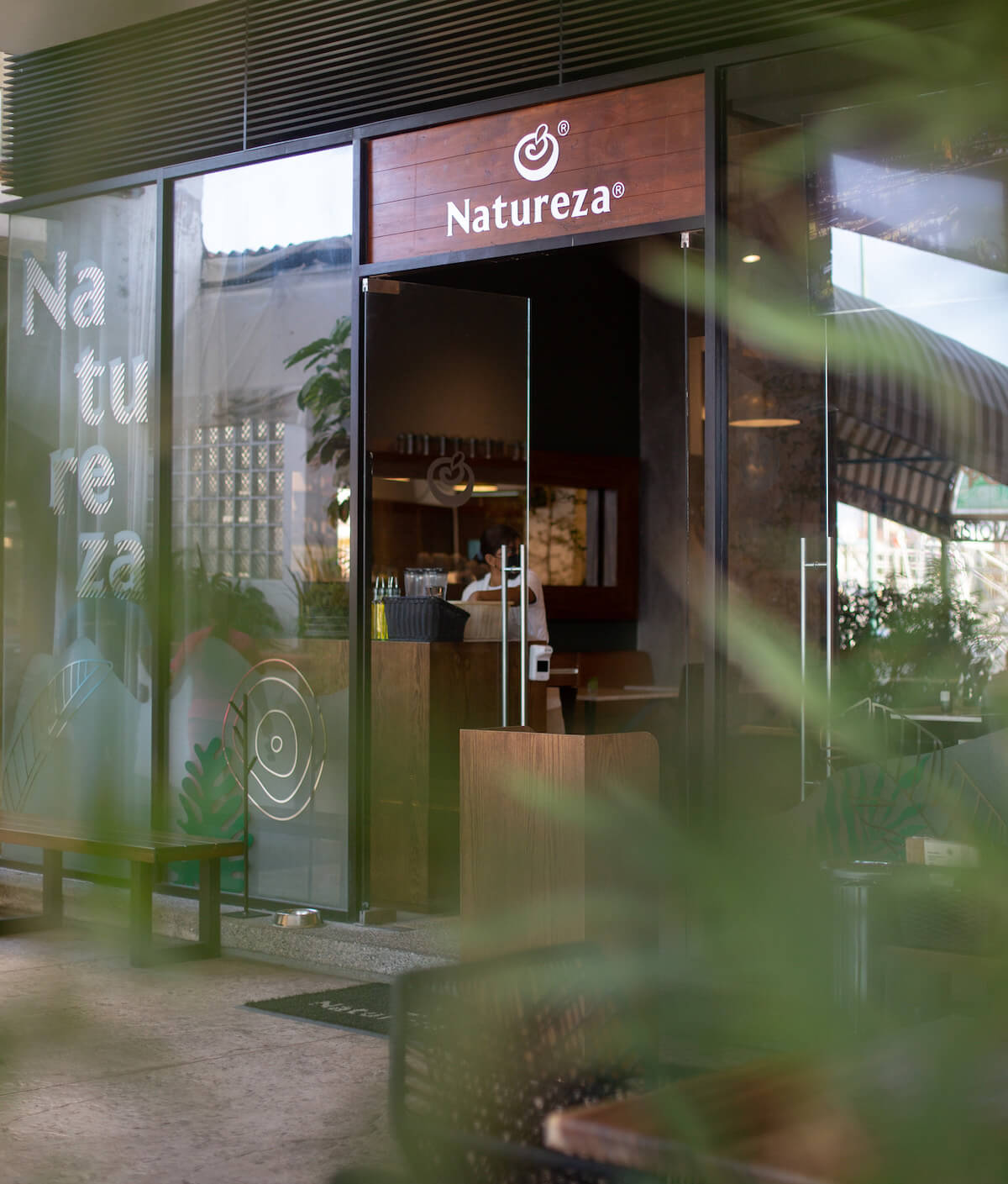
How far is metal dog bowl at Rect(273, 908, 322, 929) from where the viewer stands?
630 centimetres

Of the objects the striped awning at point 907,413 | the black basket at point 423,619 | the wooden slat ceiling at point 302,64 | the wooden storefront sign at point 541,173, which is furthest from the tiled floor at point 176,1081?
the wooden slat ceiling at point 302,64

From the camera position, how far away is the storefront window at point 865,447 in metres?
4.64

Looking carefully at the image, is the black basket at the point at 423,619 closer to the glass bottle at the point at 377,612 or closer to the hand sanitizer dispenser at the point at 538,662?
the glass bottle at the point at 377,612

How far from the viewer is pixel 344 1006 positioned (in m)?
5.47

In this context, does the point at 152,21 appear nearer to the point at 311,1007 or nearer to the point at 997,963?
the point at 311,1007

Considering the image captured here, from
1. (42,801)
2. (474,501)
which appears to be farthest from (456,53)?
(42,801)

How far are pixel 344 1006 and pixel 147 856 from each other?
106cm

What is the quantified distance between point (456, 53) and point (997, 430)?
282 cm

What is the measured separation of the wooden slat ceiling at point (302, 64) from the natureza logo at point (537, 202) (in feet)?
0.81

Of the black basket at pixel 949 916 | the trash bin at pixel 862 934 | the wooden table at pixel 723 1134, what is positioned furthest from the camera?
the trash bin at pixel 862 934

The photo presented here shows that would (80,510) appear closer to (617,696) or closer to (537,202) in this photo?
(537,202)

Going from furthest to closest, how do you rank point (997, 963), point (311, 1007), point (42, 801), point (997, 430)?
point (42, 801) < point (311, 1007) < point (997, 430) < point (997, 963)

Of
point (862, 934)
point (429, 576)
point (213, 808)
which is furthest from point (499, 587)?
point (862, 934)

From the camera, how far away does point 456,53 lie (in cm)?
611
